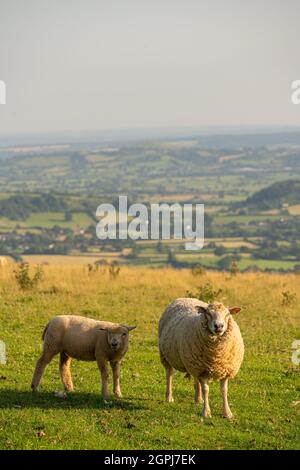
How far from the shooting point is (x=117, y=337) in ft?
45.3

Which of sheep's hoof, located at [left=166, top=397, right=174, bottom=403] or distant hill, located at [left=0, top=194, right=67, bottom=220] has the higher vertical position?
sheep's hoof, located at [left=166, top=397, right=174, bottom=403]

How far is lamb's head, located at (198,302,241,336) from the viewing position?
12.4 metres

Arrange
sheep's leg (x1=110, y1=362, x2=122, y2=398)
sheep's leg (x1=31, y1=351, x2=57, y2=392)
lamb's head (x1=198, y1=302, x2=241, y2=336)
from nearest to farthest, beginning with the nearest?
lamb's head (x1=198, y1=302, x2=241, y2=336), sheep's leg (x1=110, y1=362, x2=122, y2=398), sheep's leg (x1=31, y1=351, x2=57, y2=392)

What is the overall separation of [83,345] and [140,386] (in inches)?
57.4

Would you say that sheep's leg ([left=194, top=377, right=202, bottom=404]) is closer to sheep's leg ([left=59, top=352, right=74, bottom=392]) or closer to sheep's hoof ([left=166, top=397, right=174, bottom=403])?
sheep's hoof ([left=166, top=397, right=174, bottom=403])

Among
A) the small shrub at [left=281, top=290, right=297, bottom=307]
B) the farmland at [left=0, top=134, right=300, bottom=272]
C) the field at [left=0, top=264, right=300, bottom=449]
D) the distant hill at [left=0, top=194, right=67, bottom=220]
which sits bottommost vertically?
the farmland at [left=0, top=134, right=300, bottom=272]

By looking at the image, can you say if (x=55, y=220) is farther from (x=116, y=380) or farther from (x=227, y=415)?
(x=227, y=415)

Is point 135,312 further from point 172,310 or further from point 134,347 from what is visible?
point 172,310

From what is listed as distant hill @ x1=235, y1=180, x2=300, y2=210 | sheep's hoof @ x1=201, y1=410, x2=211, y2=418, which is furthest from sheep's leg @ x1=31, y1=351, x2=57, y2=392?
distant hill @ x1=235, y1=180, x2=300, y2=210

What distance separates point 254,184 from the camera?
17450 cm

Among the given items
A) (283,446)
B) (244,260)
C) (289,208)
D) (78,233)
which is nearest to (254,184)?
(289,208)

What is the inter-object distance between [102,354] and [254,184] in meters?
163

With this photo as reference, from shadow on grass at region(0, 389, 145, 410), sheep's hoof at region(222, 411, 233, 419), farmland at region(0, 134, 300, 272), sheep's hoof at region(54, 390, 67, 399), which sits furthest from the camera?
farmland at region(0, 134, 300, 272)

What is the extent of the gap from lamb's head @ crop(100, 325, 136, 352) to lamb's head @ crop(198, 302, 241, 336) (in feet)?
5.87
